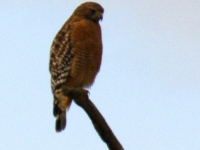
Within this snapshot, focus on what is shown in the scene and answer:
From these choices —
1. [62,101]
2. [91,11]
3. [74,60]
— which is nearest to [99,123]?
[62,101]

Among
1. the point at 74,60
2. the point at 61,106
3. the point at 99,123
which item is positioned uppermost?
the point at 74,60

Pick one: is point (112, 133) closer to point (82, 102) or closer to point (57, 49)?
point (82, 102)

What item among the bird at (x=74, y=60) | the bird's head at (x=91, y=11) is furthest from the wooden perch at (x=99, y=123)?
the bird's head at (x=91, y=11)

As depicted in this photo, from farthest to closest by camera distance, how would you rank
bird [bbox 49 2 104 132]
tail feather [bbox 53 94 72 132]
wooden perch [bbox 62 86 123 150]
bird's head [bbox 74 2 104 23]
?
1. bird's head [bbox 74 2 104 23]
2. bird [bbox 49 2 104 132]
3. tail feather [bbox 53 94 72 132]
4. wooden perch [bbox 62 86 123 150]

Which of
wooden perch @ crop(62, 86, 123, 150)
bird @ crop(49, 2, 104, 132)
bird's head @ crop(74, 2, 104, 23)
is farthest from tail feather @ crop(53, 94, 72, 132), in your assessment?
wooden perch @ crop(62, 86, 123, 150)

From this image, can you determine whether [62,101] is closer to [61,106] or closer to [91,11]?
[61,106]

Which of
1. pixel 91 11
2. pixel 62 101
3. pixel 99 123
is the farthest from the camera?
pixel 91 11

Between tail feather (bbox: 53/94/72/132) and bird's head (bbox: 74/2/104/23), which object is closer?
tail feather (bbox: 53/94/72/132)

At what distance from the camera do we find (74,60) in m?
8.22

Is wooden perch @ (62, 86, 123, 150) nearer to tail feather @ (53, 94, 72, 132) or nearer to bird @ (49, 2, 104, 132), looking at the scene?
tail feather @ (53, 94, 72, 132)

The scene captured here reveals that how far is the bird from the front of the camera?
814 cm

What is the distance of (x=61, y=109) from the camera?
8203mm

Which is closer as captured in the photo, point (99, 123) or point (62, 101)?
point (99, 123)

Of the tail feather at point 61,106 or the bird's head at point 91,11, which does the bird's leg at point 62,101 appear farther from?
the bird's head at point 91,11
